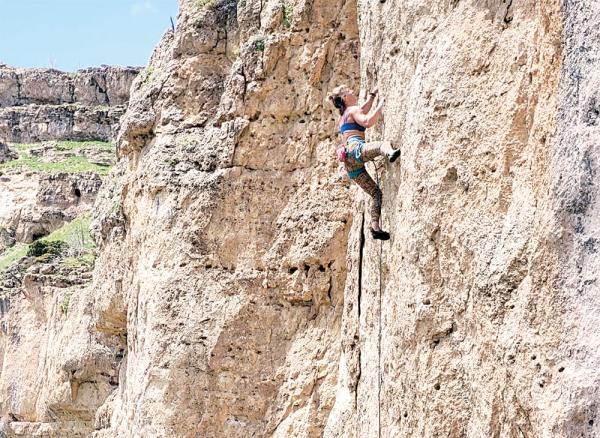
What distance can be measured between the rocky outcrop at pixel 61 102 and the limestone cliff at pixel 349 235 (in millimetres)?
34175

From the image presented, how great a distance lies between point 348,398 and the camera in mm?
9172

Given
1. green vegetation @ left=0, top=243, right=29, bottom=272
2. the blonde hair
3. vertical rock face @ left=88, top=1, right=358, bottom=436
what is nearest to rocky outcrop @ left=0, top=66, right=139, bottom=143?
green vegetation @ left=0, top=243, right=29, bottom=272

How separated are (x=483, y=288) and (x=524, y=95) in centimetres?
125

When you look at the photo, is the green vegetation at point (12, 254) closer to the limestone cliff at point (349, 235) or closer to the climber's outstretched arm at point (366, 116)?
the limestone cliff at point (349, 235)

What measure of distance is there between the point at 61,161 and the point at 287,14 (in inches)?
1539

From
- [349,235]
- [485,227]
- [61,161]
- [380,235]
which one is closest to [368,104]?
[380,235]

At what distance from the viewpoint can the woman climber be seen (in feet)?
26.1

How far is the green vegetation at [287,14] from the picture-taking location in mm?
11336

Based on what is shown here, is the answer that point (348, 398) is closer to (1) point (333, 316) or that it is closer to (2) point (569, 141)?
(1) point (333, 316)

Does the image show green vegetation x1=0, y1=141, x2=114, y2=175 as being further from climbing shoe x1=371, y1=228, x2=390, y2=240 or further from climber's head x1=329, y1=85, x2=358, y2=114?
climbing shoe x1=371, y1=228, x2=390, y2=240

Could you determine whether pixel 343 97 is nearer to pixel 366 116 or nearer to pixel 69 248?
A: pixel 366 116

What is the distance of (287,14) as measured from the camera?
11.4m

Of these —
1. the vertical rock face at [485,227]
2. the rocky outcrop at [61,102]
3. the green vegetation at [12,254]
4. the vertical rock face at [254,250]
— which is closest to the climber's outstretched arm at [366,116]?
the vertical rock face at [485,227]

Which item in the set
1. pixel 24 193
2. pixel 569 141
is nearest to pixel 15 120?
pixel 24 193
